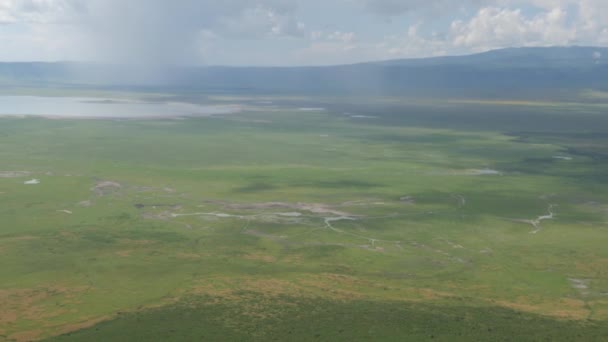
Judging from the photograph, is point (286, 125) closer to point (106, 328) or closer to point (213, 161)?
point (213, 161)

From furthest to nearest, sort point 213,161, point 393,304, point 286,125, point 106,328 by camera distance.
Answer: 1. point 286,125
2. point 213,161
3. point 393,304
4. point 106,328

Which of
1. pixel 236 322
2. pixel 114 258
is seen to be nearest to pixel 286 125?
pixel 114 258

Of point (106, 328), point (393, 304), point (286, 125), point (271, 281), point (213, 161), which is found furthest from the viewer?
point (286, 125)

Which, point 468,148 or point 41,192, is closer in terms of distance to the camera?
point 41,192

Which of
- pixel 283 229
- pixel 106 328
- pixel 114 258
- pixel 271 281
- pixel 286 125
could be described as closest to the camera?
pixel 106 328

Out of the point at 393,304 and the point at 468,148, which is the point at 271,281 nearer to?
the point at 393,304

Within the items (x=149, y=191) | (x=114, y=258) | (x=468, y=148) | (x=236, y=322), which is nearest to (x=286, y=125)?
(x=468, y=148)
